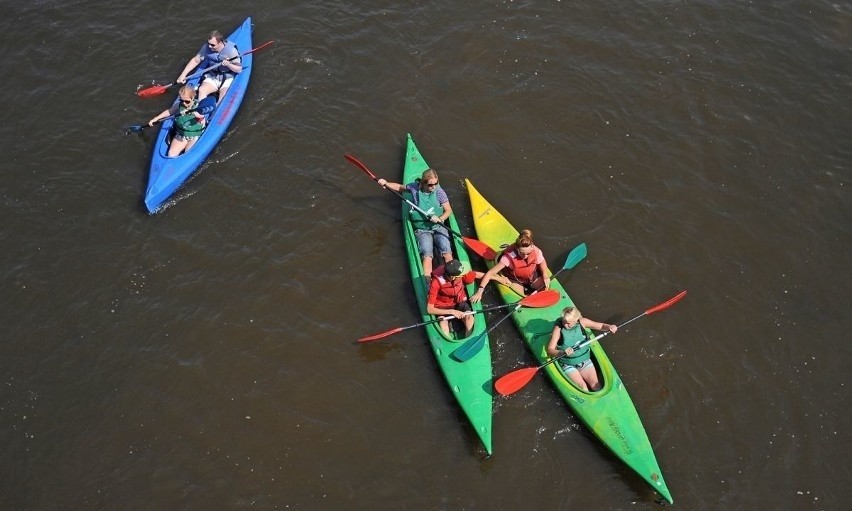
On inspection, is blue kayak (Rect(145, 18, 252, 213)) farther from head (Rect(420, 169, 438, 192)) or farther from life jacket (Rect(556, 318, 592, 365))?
life jacket (Rect(556, 318, 592, 365))

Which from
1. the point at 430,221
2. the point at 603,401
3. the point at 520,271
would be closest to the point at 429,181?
the point at 430,221

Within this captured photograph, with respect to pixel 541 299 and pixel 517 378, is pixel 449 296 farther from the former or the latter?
pixel 517 378

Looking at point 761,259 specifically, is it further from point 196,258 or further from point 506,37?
point 196,258

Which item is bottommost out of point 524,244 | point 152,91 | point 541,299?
point 152,91

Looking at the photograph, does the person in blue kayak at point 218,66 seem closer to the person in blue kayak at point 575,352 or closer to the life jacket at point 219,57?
the life jacket at point 219,57

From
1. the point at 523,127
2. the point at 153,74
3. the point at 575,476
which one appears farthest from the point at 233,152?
the point at 575,476
